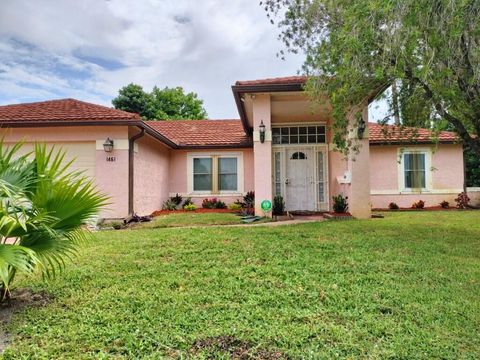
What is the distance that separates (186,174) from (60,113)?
18.4ft

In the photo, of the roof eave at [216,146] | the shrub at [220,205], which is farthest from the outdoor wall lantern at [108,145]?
the shrub at [220,205]

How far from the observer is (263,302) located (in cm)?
379

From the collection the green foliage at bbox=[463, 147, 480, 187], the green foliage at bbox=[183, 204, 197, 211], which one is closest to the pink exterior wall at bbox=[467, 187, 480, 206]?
the green foliage at bbox=[463, 147, 480, 187]

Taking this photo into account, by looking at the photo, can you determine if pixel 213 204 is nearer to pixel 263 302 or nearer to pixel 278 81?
pixel 278 81

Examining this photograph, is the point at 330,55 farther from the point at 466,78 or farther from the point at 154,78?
the point at 154,78

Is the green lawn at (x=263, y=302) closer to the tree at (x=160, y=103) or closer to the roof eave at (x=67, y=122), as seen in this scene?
the roof eave at (x=67, y=122)

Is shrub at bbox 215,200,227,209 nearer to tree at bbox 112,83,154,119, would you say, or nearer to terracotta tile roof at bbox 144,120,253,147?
terracotta tile roof at bbox 144,120,253,147

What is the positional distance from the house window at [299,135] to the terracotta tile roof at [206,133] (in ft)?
5.87

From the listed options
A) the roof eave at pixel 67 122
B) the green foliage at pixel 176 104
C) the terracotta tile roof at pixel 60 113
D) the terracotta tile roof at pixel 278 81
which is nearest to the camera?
the terracotta tile roof at pixel 278 81

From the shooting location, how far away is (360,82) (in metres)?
6.56

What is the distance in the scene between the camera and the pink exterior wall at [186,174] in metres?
14.5

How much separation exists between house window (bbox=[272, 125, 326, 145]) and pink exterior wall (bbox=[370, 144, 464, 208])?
3.30 m

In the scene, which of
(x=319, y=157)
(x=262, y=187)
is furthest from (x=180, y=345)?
(x=319, y=157)

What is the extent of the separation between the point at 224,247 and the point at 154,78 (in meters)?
27.7
